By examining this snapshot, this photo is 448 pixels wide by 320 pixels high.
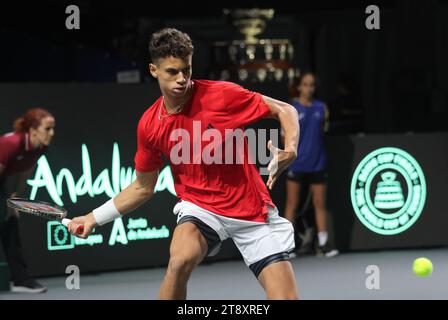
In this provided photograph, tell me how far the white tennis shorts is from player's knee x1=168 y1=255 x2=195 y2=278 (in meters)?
0.38

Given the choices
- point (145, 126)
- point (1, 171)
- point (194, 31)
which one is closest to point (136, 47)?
point (194, 31)

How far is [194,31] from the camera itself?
60.3 ft

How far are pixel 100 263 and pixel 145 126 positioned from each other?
436cm

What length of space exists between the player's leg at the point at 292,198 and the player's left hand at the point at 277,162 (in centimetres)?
548

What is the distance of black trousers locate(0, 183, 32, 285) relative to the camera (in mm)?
9250

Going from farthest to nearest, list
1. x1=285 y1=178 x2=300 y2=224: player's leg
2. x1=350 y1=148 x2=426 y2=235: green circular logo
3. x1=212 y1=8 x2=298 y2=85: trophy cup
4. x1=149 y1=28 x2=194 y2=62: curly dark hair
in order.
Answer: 1. x1=212 y1=8 x2=298 y2=85: trophy cup
2. x1=350 y1=148 x2=426 y2=235: green circular logo
3. x1=285 y1=178 x2=300 y2=224: player's leg
4. x1=149 y1=28 x2=194 y2=62: curly dark hair

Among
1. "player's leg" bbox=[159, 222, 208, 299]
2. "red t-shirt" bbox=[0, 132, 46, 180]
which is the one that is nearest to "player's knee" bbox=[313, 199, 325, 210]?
"red t-shirt" bbox=[0, 132, 46, 180]

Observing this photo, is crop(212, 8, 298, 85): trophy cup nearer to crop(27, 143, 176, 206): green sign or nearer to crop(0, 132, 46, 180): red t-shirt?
crop(27, 143, 176, 206): green sign

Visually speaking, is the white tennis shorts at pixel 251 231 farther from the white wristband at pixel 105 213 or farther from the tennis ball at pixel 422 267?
the tennis ball at pixel 422 267

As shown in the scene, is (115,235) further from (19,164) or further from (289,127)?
(289,127)

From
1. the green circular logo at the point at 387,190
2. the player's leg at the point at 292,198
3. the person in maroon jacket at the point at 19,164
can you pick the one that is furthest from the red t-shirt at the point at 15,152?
the green circular logo at the point at 387,190

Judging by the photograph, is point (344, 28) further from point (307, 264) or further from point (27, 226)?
point (27, 226)

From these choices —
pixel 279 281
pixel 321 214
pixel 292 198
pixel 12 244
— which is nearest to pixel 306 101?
pixel 292 198

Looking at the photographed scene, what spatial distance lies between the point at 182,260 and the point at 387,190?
6045 millimetres
